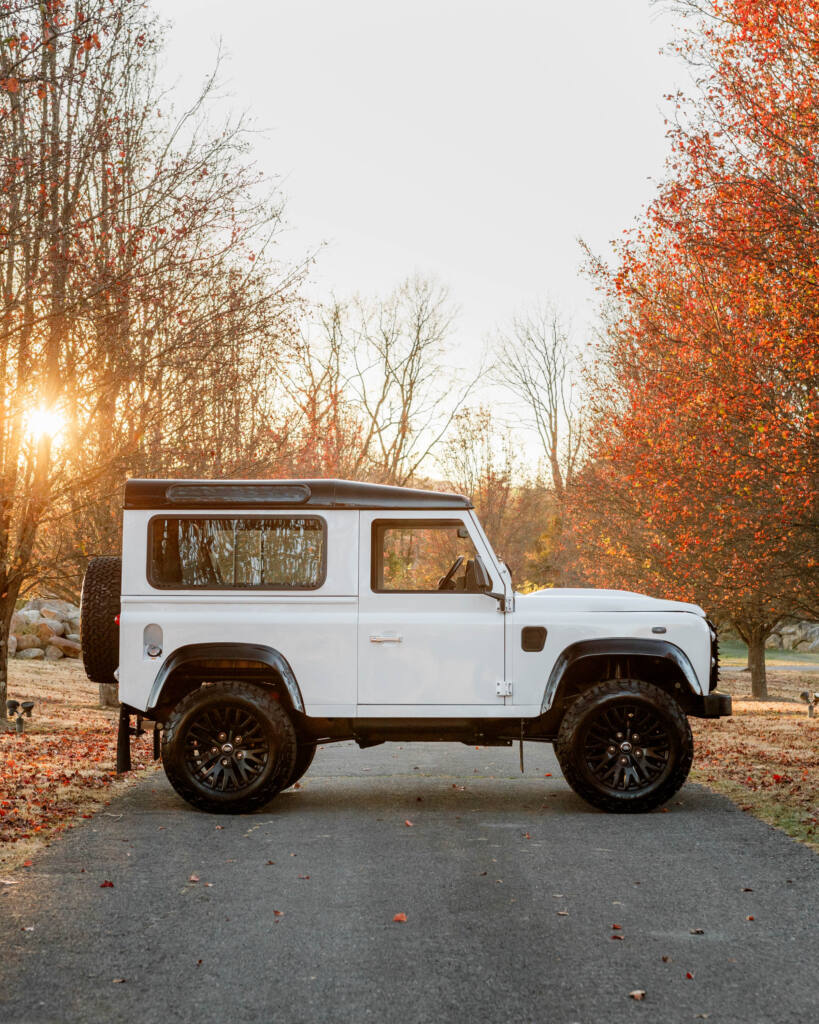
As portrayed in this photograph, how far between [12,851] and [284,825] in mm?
1923

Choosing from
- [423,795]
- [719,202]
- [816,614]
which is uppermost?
[719,202]

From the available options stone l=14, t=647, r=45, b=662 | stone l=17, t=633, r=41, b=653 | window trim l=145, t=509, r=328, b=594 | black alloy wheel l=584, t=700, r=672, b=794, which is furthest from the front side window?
stone l=17, t=633, r=41, b=653

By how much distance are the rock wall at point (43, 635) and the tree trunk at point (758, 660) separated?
17235mm

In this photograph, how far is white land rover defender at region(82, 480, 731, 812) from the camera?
881 cm

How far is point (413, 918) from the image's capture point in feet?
18.5

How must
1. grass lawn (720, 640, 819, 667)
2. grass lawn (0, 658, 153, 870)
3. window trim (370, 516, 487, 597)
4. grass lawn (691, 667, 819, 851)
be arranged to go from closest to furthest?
grass lawn (0, 658, 153, 870), grass lawn (691, 667, 819, 851), window trim (370, 516, 487, 597), grass lawn (720, 640, 819, 667)

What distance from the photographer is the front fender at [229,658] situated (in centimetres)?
881

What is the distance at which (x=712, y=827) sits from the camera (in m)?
8.27

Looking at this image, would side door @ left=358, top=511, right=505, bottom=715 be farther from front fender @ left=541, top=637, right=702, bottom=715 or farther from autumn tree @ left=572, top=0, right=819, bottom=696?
autumn tree @ left=572, top=0, right=819, bottom=696

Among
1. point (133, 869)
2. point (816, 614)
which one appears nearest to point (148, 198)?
point (133, 869)

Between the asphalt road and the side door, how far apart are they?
0.93 metres

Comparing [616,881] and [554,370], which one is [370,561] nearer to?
[616,881]

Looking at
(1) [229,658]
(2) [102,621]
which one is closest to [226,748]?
(1) [229,658]

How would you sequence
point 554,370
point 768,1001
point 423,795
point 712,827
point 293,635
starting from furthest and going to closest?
1. point 554,370
2. point 423,795
3. point 293,635
4. point 712,827
5. point 768,1001
